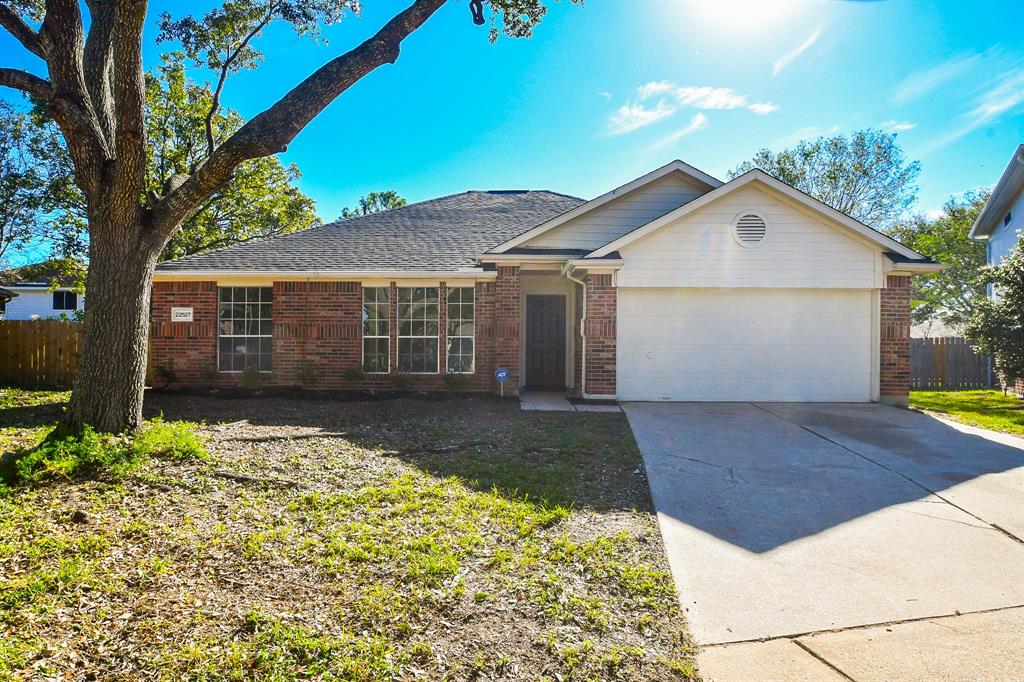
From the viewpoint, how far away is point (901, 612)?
2.99 m

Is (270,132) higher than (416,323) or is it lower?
higher

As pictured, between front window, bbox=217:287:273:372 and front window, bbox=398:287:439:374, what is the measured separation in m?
2.81

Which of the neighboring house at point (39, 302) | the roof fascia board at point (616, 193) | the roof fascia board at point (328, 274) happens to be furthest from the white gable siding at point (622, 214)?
the neighboring house at point (39, 302)

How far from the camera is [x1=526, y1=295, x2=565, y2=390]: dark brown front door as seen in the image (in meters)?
12.3

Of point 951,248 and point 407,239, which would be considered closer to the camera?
point 407,239

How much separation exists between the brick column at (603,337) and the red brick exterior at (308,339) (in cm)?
216

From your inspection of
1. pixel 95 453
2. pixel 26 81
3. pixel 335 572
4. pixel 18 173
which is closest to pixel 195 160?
pixel 18 173

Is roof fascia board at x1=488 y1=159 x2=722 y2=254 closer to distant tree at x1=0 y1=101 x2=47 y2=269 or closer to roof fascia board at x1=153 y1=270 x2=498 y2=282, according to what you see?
roof fascia board at x1=153 y1=270 x2=498 y2=282

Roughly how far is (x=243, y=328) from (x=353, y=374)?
2.64 m

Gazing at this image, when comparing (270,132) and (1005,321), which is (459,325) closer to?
(270,132)

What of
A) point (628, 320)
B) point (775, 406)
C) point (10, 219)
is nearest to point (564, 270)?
point (628, 320)

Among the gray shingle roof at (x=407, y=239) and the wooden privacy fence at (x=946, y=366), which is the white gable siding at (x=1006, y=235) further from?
the gray shingle roof at (x=407, y=239)

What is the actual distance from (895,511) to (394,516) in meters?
4.17

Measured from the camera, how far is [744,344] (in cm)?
1012
